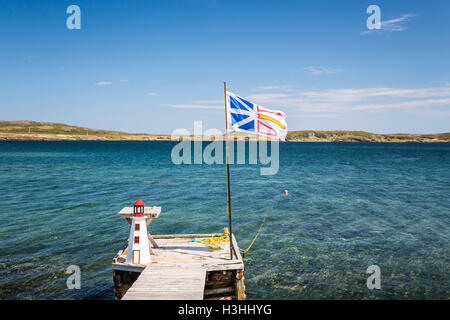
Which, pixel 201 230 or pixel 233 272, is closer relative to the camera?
pixel 233 272

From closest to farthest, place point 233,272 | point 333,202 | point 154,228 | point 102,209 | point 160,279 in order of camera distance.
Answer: point 160,279 → point 233,272 → point 154,228 → point 102,209 → point 333,202

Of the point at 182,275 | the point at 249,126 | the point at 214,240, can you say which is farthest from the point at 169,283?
the point at 249,126

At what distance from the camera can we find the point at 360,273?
14.3 metres

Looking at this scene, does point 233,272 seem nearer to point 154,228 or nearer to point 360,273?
point 360,273

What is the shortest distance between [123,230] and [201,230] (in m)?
4.99

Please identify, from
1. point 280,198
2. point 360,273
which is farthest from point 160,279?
point 280,198

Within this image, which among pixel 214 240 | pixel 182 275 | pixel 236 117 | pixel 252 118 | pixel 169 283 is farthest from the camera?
pixel 214 240

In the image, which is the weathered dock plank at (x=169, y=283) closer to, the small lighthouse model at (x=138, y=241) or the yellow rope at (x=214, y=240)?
the small lighthouse model at (x=138, y=241)

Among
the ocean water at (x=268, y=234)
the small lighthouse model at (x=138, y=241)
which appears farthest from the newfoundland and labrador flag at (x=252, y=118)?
the ocean water at (x=268, y=234)

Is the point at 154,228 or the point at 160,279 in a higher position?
the point at 160,279

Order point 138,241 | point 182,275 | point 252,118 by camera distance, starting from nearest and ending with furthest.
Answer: point 182,275 < point 138,241 < point 252,118

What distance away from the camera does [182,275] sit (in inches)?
400

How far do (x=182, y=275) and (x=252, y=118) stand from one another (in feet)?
19.8

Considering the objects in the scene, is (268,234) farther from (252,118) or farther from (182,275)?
(182,275)
